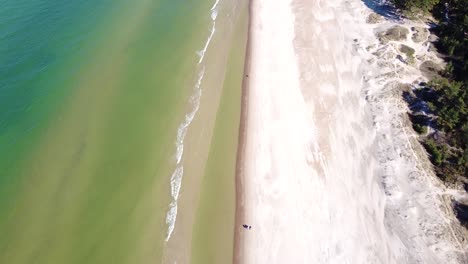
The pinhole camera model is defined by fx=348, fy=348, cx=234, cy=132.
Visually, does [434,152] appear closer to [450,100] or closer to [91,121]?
[450,100]

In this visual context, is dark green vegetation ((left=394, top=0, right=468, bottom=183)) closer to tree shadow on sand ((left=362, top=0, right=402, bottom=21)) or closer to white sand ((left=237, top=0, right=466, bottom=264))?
tree shadow on sand ((left=362, top=0, right=402, bottom=21))


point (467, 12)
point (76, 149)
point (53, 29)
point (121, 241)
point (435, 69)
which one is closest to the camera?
point (121, 241)

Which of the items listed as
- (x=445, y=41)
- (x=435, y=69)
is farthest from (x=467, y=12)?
(x=435, y=69)

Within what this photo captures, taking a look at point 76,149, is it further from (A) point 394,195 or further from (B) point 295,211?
(A) point 394,195

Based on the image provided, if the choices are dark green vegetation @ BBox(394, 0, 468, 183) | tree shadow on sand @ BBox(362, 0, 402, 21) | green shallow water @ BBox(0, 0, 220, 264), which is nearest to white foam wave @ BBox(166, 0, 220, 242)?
green shallow water @ BBox(0, 0, 220, 264)

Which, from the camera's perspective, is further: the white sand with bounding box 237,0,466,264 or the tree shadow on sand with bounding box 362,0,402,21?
the tree shadow on sand with bounding box 362,0,402,21

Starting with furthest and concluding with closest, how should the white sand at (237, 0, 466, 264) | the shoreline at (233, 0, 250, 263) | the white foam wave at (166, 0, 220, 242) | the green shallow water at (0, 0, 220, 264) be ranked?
the white foam wave at (166, 0, 220, 242)
the green shallow water at (0, 0, 220, 264)
the shoreline at (233, 0, 250, 263)
the white sand at (237, 0, 466, 264)

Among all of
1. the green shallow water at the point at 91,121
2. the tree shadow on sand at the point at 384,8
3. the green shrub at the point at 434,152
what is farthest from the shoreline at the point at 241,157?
the tree shadow on sand at the point at 384,8
